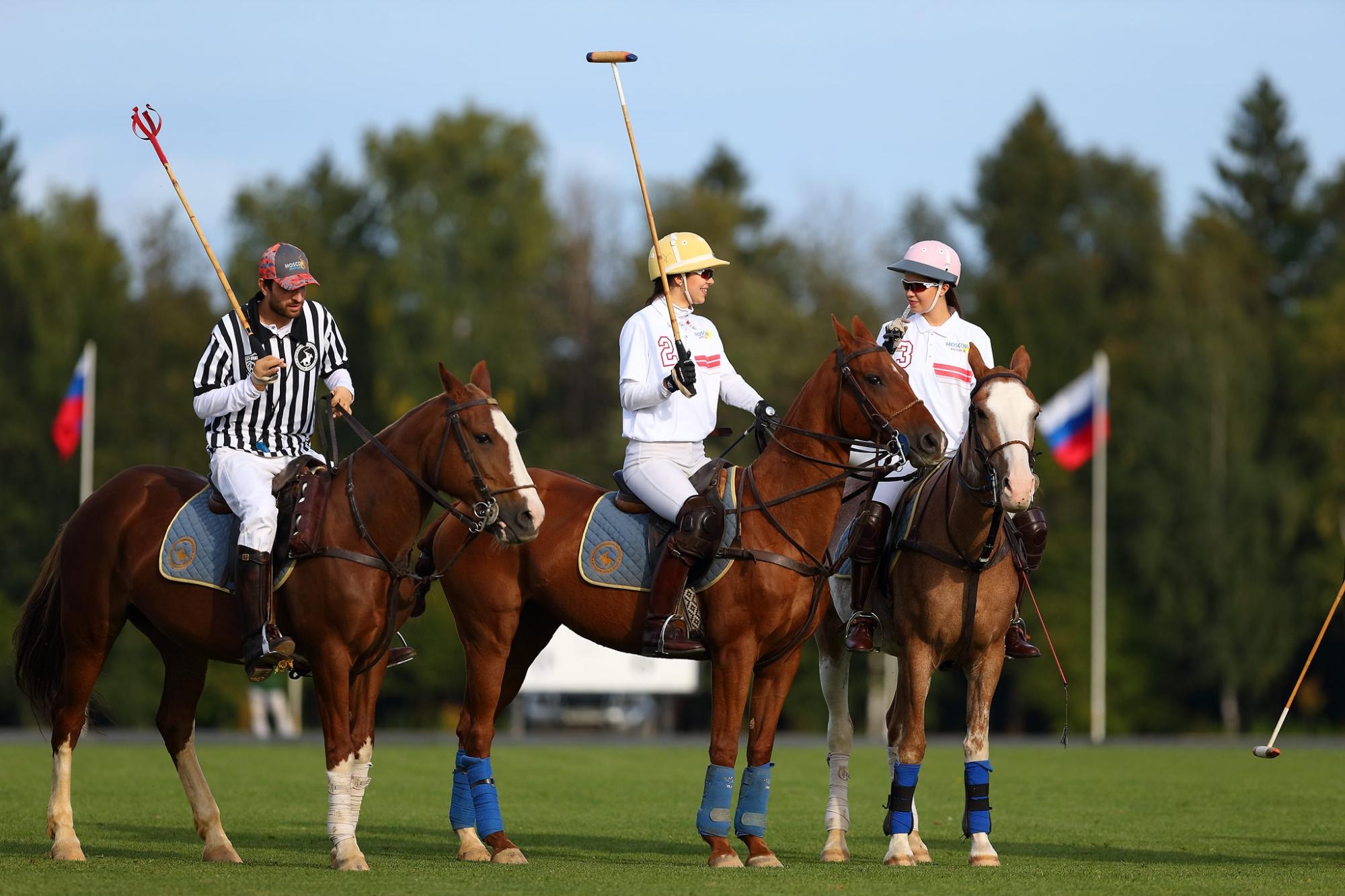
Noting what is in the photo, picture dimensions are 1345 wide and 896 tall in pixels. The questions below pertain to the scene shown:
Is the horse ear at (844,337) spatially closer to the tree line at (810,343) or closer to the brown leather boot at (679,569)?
the brown leather boot at (679,569)

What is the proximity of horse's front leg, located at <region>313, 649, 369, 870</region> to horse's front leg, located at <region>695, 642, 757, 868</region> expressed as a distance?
198 cm

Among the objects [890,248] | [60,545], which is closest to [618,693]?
[890,248]

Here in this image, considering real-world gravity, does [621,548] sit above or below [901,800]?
above

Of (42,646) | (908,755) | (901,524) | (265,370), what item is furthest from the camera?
(42,646)

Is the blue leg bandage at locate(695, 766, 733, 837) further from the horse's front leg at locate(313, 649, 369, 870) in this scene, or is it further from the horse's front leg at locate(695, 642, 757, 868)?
the horse's front leg at locate(313, 649, 369, 870)

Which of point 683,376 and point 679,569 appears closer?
point 683,376

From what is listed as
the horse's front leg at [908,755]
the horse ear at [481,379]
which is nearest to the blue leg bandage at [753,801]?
the horse's front leg at [908,755]

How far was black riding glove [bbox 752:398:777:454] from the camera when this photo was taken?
10555 mm

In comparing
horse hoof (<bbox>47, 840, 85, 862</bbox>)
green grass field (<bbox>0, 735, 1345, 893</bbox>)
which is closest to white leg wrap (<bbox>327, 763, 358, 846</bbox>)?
green grass field (<bbox>0, 735, 1345, 893</bbox>)

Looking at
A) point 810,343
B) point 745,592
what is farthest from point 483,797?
point 810,343

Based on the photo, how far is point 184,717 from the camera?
11125 millimetres

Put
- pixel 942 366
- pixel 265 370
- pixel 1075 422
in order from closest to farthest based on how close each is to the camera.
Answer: pixel 265 370
pixel 942 366
pixel 1075 422

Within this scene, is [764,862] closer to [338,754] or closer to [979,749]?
[979,749]

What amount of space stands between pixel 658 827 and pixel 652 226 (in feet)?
15.4
